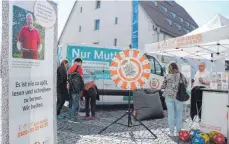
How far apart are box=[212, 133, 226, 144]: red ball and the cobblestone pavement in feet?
2.42

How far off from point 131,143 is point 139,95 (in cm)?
225

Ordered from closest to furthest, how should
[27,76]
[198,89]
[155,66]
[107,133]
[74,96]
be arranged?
[27,76] → [107,133] → [198,89] → [74,96] → [155,66]

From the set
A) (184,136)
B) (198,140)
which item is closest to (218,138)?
(198,140)

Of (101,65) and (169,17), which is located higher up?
(169,17)

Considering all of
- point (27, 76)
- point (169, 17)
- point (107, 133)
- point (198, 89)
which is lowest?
point (107, 133)

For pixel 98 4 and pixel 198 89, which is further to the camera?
pixel 98 4

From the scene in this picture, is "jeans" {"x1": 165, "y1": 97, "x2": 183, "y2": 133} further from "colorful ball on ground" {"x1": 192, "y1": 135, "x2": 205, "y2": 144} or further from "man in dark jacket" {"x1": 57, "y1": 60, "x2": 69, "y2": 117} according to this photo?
"man in dark jacket" {"x1": 57, "y1": 60, "x2": 69, "y2": 117}

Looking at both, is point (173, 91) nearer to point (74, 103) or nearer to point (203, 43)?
point (203, 43)

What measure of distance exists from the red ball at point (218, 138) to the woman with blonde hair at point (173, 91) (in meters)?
0.83

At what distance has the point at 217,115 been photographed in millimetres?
5715

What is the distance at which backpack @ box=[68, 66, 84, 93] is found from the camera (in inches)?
266

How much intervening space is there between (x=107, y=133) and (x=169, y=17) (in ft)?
86.2

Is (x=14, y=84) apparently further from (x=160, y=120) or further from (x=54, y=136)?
(x=160, y=120)

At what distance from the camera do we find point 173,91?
566cm
